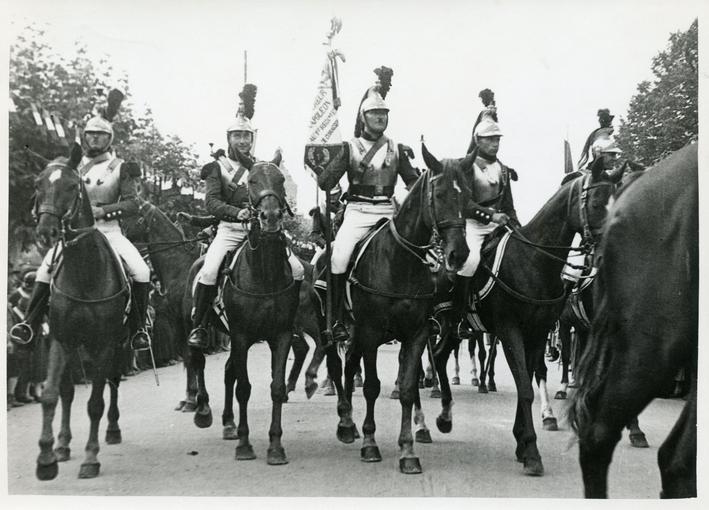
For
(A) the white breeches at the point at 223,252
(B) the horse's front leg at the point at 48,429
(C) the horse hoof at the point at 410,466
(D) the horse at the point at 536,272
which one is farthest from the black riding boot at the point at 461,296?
(B) the horse's front leg at the point at 48,429

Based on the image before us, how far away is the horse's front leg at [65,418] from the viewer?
7.85 meters

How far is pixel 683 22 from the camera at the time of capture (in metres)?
8.09

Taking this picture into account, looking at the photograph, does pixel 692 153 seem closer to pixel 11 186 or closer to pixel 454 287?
pixel 454 287

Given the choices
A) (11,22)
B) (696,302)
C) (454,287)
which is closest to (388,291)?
(454,287)

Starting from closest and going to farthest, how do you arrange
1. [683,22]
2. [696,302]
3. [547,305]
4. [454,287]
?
[696,302], [683,22], [547,305], [454,287]

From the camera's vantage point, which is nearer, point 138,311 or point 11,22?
point 11,22

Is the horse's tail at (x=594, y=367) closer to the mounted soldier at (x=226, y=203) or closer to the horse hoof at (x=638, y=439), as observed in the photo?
the horse hoof at (x=638, y=439)

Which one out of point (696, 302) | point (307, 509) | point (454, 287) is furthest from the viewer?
point (454, 287)

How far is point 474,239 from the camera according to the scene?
9.54 metres

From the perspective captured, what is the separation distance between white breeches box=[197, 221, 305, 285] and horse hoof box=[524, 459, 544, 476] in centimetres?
326

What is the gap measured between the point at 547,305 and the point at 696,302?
10.8 feet

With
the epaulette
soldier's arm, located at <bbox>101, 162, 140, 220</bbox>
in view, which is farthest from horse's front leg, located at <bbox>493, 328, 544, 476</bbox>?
the epaulette

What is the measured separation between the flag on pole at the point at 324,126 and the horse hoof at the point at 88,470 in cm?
405

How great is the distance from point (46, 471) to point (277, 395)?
2.39 meters
